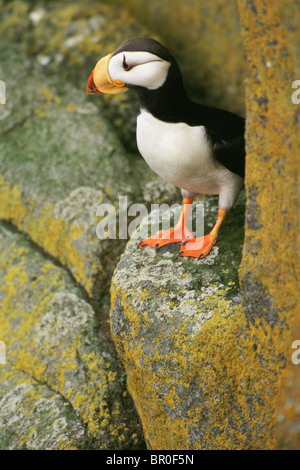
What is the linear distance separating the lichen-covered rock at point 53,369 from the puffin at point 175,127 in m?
0.99

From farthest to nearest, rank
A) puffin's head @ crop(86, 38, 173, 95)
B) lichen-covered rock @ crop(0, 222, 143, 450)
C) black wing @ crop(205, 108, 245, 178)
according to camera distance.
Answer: lichen-covered rock @ crop(0, 222, 143, 450) → black wing @ crop(205, 108, 245, 178) → puffin's head @ crop(86, 38, 173, 95)

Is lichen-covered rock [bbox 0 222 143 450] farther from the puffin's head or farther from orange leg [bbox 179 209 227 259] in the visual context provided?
the puffin's head

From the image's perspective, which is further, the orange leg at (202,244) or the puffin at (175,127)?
the orange leg at (202,244)

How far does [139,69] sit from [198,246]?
1.03 m

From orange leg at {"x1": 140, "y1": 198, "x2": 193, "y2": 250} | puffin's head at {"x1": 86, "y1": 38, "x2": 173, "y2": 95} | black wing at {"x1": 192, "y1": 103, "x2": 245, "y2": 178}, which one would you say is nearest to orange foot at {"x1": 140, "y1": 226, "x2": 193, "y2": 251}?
orange leg at {"x1": 140, "y1": 198, "x2": 193, "y2": 250}

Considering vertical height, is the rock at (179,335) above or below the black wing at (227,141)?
below

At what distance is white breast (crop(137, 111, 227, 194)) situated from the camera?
2.79 m

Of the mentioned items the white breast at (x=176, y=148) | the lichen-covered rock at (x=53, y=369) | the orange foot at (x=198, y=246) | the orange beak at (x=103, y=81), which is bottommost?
the lichen-covered rock at (x=53, y=369)

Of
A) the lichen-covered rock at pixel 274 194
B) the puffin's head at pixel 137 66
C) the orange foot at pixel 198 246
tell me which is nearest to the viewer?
the lichen-covered rock at pixel 274 194

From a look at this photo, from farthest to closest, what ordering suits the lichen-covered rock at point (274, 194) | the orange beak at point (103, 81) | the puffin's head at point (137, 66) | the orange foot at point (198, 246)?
the orange foot at point (198, 246), the orange beak at point (103, 81), the puffin's head at point (137, 66), the lichen-covered rock at point (274, 194)

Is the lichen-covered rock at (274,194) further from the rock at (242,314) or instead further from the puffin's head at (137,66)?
the puffin's head at (137,66)

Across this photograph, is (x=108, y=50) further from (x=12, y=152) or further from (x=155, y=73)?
(x=155, y=73)

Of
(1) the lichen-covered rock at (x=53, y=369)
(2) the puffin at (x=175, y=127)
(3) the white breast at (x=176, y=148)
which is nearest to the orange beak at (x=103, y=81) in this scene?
(2) the puffin at (x=175, y=127)

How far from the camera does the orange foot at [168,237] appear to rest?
3.15 m
